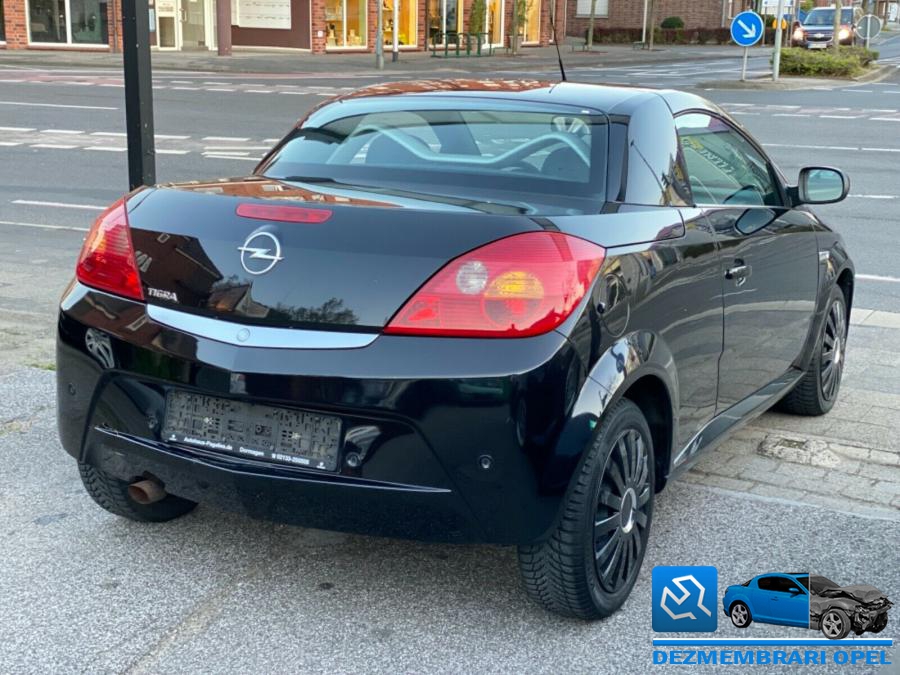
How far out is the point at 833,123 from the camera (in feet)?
71.3

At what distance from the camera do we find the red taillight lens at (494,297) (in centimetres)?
310

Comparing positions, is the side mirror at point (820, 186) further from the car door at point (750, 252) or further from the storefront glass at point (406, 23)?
the storefront glass at point (406, 23)

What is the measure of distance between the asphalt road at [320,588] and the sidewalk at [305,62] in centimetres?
3045

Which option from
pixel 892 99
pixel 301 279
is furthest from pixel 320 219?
pixel 892 99

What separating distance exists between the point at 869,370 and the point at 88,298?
438cm

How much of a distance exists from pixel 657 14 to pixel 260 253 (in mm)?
71541

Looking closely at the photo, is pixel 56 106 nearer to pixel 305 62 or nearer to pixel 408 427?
pixel 305 62

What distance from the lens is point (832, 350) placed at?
18.3 feet

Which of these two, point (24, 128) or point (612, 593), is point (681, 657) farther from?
point (24, 128)

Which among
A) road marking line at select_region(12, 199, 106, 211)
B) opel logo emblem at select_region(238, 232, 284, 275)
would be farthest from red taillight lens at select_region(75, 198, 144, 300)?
road marking line at select_region(12, 199, 106, 211)

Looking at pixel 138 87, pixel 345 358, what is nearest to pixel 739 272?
pixel 345 358

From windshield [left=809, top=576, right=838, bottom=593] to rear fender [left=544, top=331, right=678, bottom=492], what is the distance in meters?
0.78

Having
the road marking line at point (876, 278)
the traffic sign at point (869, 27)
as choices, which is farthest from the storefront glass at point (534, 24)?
the road marking line at point (876, 278)

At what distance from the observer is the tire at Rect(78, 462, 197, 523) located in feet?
13.0
